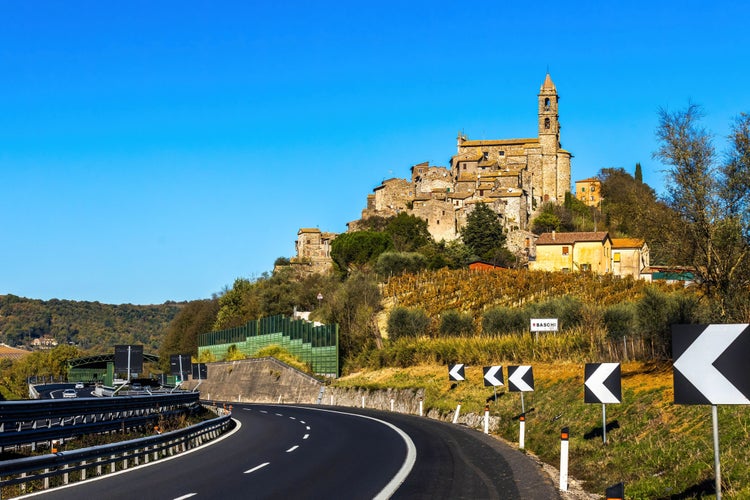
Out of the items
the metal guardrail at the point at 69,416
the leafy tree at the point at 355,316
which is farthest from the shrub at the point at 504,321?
the metal guardrail at the point at 69,416

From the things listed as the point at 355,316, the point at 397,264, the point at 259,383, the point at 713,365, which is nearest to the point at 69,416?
the point at 713,365

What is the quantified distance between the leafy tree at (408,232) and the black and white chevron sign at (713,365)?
122m

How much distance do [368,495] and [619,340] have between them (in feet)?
61.2

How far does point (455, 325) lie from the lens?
193 ft

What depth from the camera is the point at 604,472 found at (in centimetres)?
1596

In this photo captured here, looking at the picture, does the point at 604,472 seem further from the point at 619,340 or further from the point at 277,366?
the point at 277,366

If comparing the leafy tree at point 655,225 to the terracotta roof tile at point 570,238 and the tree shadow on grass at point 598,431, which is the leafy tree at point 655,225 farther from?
the terracotta roof tile at point 570,238

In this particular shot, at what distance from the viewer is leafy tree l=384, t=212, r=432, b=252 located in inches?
5310

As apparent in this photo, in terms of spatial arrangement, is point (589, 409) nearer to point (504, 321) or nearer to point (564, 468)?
point (564, 468)

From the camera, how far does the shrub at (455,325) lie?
191 ft

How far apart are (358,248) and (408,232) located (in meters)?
15.2

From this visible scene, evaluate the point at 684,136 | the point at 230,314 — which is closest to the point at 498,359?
the point at 684,136

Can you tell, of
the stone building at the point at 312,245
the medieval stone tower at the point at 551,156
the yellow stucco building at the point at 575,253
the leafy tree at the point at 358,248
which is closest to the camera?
the yellow stucco building at the point at 575,253

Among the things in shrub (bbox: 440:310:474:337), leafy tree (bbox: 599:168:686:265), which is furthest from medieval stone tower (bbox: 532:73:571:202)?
leafy tree (bbox: 599:168:686:265)
